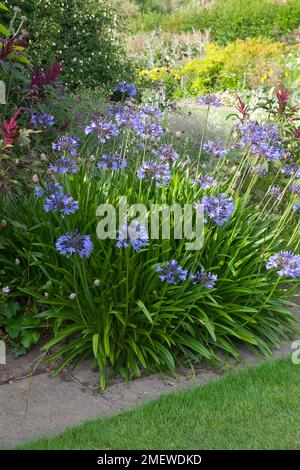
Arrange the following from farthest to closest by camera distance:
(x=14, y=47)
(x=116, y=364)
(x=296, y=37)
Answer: (x=296, y=37)
(x=14, y=47)
(x=116, y=364)

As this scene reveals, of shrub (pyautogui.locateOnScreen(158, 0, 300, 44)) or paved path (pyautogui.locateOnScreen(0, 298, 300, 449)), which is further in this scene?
shrub (pyautogui.locateOnScreen(158, 0, 300, 44))

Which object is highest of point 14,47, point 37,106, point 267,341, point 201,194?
point 14,47

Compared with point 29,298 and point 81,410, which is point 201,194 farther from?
point 81,410

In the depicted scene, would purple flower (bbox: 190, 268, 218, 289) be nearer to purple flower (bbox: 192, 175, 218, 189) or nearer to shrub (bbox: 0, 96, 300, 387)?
shrub (bbox: 0, 96, 300, 387)

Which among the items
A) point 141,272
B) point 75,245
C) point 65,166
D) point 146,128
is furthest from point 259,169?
point 75,245

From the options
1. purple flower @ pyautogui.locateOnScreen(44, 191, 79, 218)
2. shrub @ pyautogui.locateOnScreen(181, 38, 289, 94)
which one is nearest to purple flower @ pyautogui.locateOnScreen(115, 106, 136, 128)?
purple flower @ pyautogui.locateOnScreen(44, 191, 79, 218)

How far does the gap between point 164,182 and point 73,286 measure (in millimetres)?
864

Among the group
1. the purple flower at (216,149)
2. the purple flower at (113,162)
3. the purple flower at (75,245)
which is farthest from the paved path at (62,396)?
the purple flower at (216,149)

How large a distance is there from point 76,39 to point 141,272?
6318 millimetres

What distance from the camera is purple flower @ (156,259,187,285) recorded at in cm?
389

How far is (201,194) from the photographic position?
4629 mm

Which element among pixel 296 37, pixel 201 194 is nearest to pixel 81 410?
pixel 201 194

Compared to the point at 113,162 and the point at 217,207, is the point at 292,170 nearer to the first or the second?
the point at 217,207

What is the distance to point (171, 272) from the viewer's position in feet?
12.9
